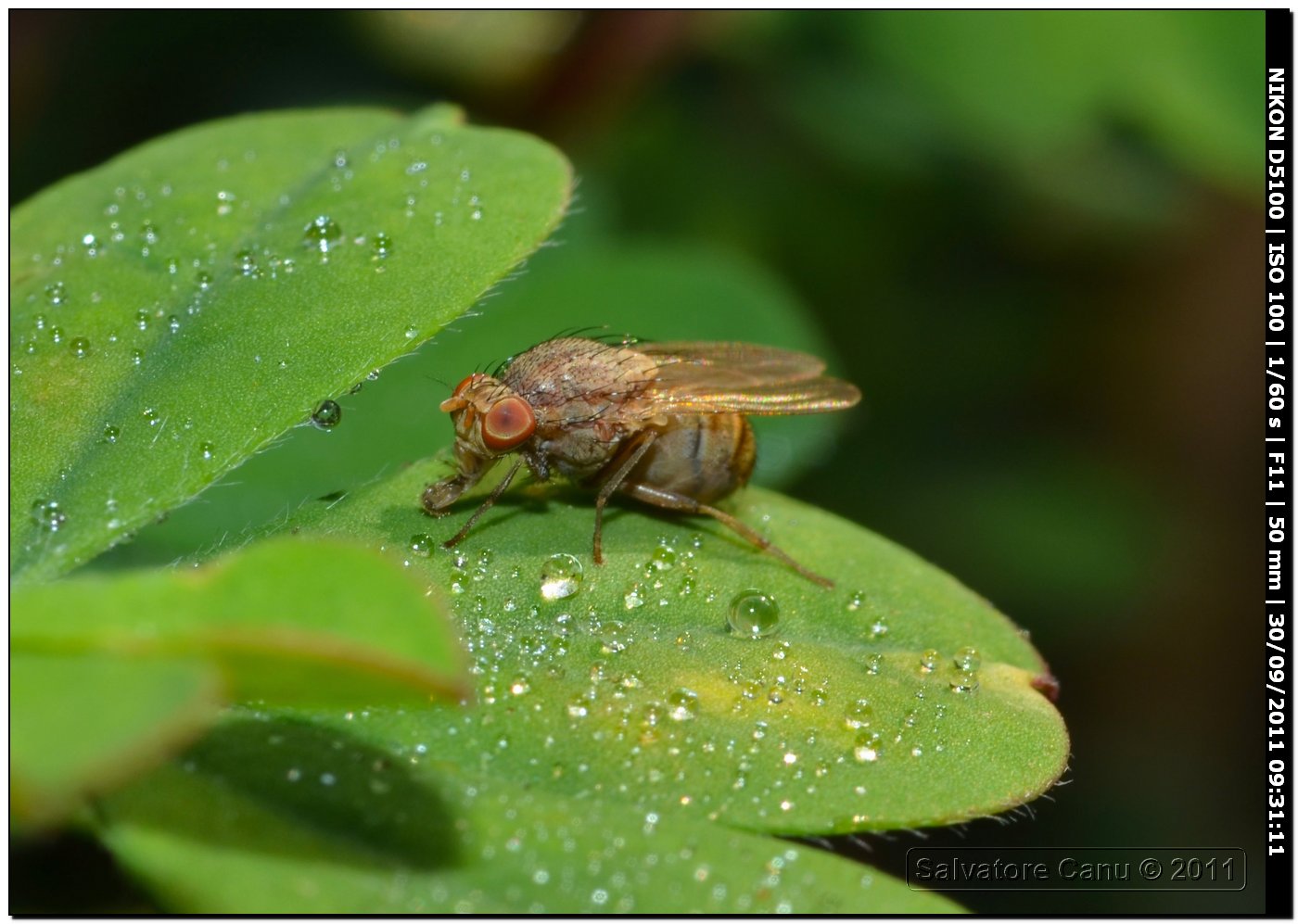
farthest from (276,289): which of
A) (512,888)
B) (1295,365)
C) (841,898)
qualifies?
(1295,365)

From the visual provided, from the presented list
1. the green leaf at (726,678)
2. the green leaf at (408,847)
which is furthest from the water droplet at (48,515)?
the green leaf at (408,847)

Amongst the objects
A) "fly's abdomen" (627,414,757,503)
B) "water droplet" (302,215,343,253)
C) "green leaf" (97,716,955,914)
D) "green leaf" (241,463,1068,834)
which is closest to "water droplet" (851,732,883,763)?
"green leaf" (241,463,1068,834)

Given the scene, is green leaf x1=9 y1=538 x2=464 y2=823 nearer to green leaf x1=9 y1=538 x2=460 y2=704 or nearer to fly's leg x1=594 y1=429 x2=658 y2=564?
green leaf x1=9 y1=538 x2=460 y2=704

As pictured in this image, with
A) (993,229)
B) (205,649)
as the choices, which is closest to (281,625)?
(205,649)

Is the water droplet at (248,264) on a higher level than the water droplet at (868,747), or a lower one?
higher

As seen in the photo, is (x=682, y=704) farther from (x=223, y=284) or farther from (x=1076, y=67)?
(x=1076, y=67)

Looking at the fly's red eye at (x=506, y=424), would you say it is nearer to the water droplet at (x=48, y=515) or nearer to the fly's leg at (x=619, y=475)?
the fly's leg at (x=619, y=475)
